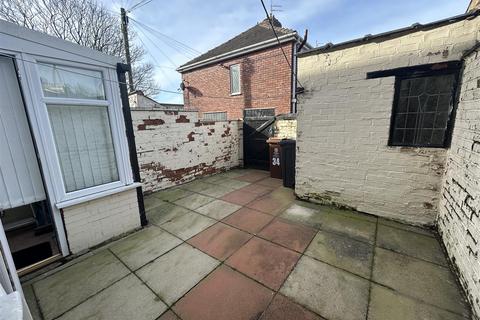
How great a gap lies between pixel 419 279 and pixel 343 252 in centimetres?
74

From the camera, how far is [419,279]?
2156 millimetres

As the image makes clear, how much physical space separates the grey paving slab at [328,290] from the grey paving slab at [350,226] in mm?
894

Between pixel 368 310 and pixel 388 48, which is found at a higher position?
pixel 388 48

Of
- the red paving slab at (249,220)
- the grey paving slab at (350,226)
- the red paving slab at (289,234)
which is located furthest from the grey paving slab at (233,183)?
the grey paving slab at (350,226)

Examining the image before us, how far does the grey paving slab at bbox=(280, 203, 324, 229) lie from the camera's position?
3.39 metres

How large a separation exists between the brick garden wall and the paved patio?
1721 millimetres

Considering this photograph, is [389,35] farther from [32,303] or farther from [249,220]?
[32,303]

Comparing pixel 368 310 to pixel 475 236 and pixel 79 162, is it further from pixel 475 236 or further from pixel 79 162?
pixel 79 162

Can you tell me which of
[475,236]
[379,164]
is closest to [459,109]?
[379,164]

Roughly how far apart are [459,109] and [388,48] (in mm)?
1256

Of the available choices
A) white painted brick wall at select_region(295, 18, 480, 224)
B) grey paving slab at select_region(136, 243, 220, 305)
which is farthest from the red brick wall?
grey paving slab at select_region(136, 243, 220, 305)

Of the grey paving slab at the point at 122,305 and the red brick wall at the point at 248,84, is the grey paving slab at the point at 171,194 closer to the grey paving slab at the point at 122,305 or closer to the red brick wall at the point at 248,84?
the grey paving slab at the point at 122,305

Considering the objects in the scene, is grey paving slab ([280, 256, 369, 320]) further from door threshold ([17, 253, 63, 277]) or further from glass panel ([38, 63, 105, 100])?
glass panel ([38, 63, 105, 100])

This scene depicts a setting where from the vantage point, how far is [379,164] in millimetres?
3336
